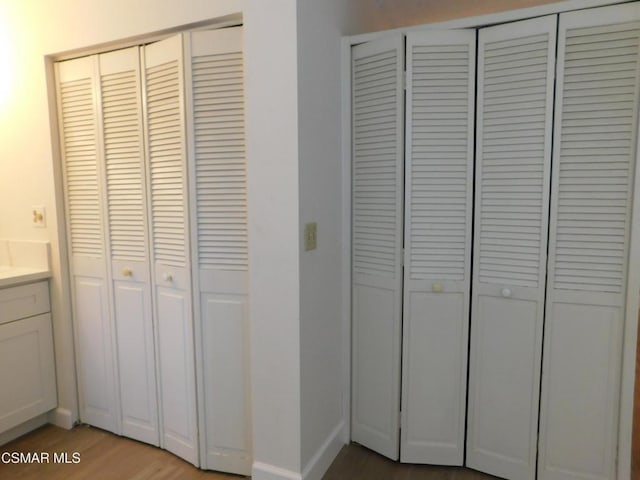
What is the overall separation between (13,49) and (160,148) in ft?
3.62

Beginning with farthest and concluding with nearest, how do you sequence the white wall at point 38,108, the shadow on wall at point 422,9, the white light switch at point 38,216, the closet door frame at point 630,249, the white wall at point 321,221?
the white light switch at point 38,216, the shadow on wall at point 422,9, the white wall at point 38,108, the white wall at point 321,221, the closet door frame at point 630,249

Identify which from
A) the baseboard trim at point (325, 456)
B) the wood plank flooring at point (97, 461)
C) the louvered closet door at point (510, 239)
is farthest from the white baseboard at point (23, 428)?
the louvered closet door at point (510, 239)

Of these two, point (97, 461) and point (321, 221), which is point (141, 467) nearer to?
point (97, 461)

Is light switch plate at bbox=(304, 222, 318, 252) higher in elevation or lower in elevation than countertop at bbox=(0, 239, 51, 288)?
higher

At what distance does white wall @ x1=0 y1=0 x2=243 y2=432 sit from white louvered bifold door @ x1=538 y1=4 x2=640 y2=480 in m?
1.89

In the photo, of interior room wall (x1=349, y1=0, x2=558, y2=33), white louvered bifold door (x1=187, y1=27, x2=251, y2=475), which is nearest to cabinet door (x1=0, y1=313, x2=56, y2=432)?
white louvered bifold door (x1=187, y1=27, x2=251, y2=475)

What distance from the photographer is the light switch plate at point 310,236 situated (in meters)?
1.67

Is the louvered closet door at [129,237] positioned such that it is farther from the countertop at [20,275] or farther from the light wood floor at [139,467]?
the countertop at [20,275]

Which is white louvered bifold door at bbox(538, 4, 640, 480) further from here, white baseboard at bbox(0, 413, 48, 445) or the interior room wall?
white baseboard at bbox(0, 413, 48, 445)

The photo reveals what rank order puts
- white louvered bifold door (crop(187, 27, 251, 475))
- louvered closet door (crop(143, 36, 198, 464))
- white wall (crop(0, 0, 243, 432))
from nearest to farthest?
1. white louvered bifold door (crop(187, 27, 251, 475))
2. louvered closet door (crop(143, 36, 198, 464))
3. white wall (crop(0, 0, 243, 432))

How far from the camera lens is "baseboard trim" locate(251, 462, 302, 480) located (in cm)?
172

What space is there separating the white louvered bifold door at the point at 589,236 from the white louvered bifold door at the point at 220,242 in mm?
1282

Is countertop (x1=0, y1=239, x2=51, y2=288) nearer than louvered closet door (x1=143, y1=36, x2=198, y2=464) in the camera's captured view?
No

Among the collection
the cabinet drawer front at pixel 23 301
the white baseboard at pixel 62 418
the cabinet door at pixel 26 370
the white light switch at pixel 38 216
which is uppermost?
the white light switch at pixel 38 216
